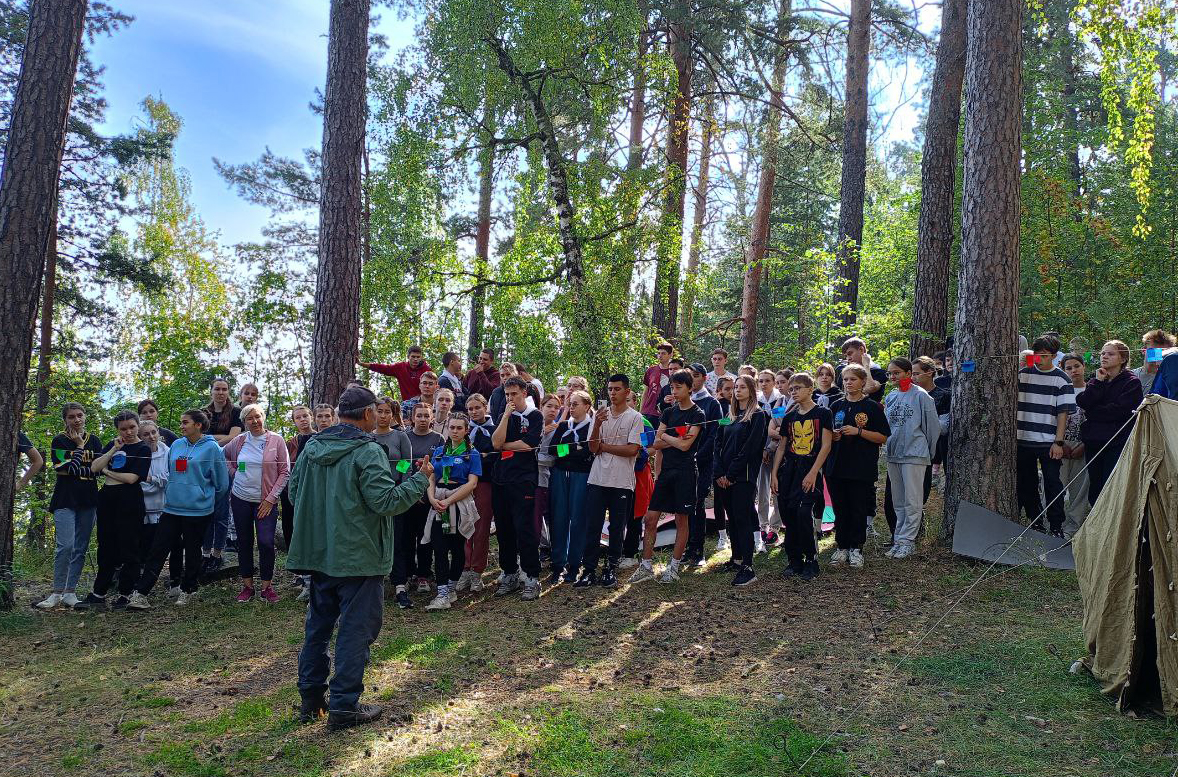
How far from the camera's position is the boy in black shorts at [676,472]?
26.2 feet

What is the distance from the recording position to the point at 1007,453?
818 centimetres

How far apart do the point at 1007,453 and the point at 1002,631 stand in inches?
101

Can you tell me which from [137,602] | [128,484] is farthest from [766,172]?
[137,602]

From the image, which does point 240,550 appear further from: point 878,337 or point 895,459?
point 878,337

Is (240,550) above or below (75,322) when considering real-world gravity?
below

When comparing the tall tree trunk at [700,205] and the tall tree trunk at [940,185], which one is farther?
the tall tree trunk at [700,205]

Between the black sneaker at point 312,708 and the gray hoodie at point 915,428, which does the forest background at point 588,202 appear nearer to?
the gray hoodie at point 915,428

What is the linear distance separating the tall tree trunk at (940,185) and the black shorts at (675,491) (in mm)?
5723

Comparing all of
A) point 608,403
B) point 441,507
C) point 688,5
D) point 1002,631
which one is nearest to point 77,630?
point 441,507

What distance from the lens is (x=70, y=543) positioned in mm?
8305

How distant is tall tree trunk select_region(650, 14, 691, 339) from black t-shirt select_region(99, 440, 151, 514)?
332 inches

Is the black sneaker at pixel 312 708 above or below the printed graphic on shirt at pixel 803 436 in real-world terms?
below

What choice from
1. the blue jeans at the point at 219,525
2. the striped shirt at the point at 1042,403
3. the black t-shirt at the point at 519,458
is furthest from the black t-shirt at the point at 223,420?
the striped shirt at the point at 1042,403

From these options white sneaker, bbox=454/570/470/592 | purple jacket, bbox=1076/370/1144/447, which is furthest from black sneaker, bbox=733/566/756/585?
purple jacket, bbox=1076/370/1144/447
